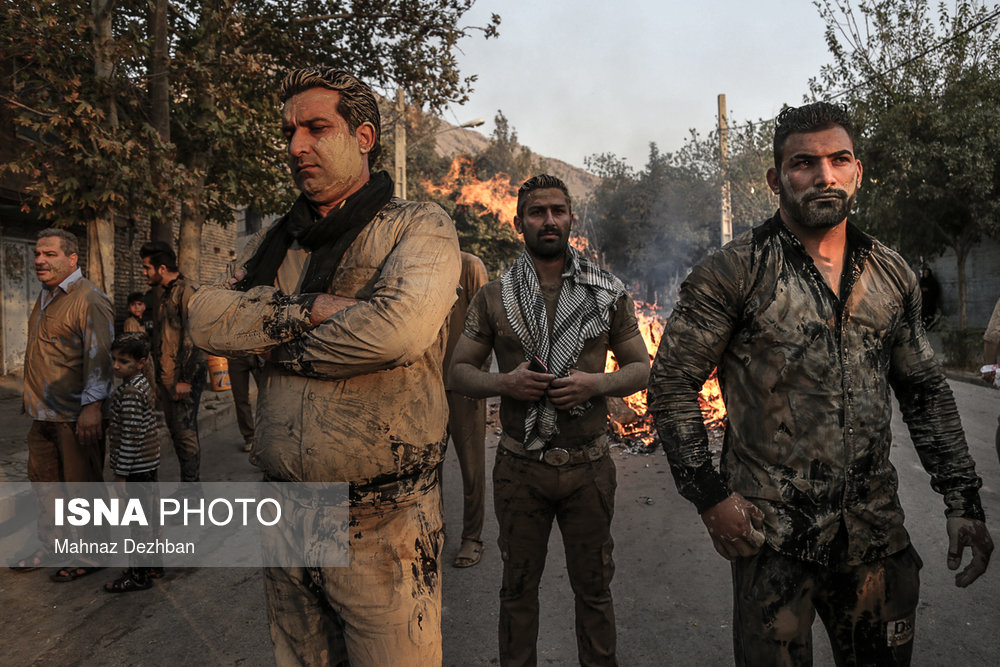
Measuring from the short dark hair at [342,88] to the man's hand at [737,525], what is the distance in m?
1.57

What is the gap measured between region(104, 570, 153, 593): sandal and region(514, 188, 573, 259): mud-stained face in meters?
3.25

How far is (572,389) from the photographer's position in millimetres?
2650

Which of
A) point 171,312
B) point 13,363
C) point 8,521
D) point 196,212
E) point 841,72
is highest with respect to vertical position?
point 841,72

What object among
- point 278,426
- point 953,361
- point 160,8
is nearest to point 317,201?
point 278,426

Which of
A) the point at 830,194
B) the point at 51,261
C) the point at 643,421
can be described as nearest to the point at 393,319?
the point at 830,194

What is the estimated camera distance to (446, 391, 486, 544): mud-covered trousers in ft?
14.3

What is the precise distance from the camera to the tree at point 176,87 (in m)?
6.59

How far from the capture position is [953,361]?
1362cm

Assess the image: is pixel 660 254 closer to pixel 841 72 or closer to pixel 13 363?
pixel 841 72

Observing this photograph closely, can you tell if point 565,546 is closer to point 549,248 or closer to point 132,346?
point 549,248

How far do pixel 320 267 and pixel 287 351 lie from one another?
0.27m

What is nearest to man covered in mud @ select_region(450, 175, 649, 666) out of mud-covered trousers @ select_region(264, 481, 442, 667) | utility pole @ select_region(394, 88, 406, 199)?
mud-covered trousers @ select_region(264, 481, 442, 667)

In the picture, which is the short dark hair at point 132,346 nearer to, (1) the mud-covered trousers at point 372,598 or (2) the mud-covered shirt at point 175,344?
(2) the mud-covered shirt at point 175,344

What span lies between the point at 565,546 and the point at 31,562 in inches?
153
